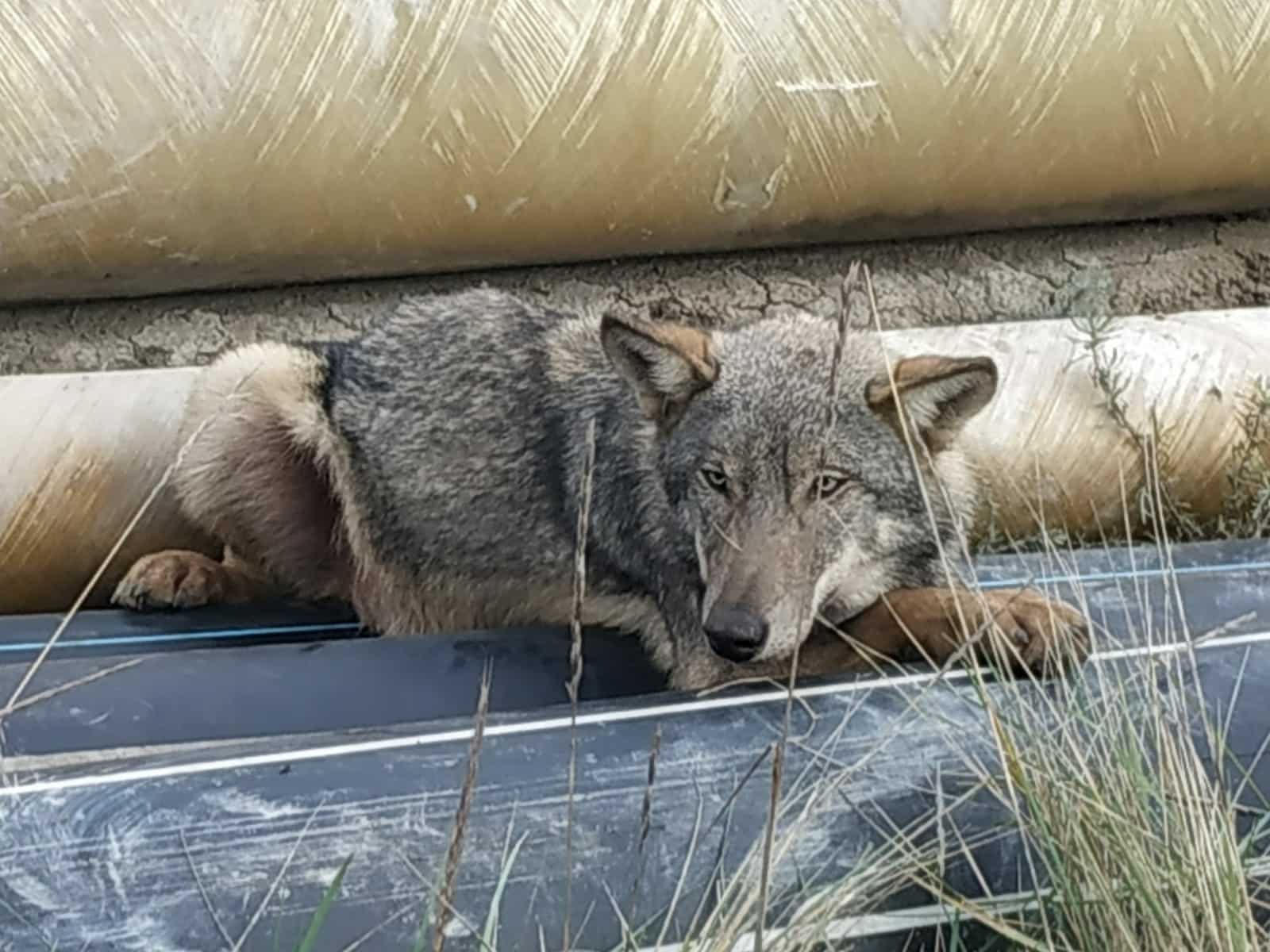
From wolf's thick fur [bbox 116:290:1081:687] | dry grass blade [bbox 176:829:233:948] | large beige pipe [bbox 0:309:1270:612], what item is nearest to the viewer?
dry grass blade [bbox 176:829:233:948]

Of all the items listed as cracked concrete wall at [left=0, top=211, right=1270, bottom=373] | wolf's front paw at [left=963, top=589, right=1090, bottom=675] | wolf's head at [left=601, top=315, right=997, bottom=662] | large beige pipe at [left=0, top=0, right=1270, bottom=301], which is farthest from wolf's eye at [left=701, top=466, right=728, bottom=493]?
large beige pipe at [left=0, top=0, right=1270, bottom=301]

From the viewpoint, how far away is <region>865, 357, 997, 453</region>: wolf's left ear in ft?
9.30

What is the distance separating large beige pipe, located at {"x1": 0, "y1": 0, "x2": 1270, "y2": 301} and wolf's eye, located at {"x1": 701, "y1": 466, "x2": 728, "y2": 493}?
1.68m

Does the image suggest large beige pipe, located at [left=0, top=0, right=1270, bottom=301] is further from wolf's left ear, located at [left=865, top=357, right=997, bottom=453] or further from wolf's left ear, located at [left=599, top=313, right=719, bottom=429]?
wolf's left ear, located at [left=865, top=357, right=997, bottom=453]

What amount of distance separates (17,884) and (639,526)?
1.48 m

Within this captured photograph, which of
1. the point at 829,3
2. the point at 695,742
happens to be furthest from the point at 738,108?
the point at 695,742

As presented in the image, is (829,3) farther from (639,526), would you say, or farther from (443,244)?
(639,526)

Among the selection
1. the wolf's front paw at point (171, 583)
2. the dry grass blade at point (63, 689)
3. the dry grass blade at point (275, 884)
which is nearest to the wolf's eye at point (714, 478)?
the dry grass blade at point (275, 884)

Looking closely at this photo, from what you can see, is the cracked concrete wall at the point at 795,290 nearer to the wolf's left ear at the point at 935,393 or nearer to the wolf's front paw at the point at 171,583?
the wolf's front paw at the point at 171,583

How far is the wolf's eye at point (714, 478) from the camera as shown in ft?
9.52

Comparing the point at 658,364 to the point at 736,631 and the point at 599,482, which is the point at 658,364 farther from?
the point at 736,631

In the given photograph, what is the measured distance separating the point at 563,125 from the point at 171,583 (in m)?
1.65

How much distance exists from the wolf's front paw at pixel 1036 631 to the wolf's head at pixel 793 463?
0.73 ft

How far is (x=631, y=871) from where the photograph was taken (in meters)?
2.32
